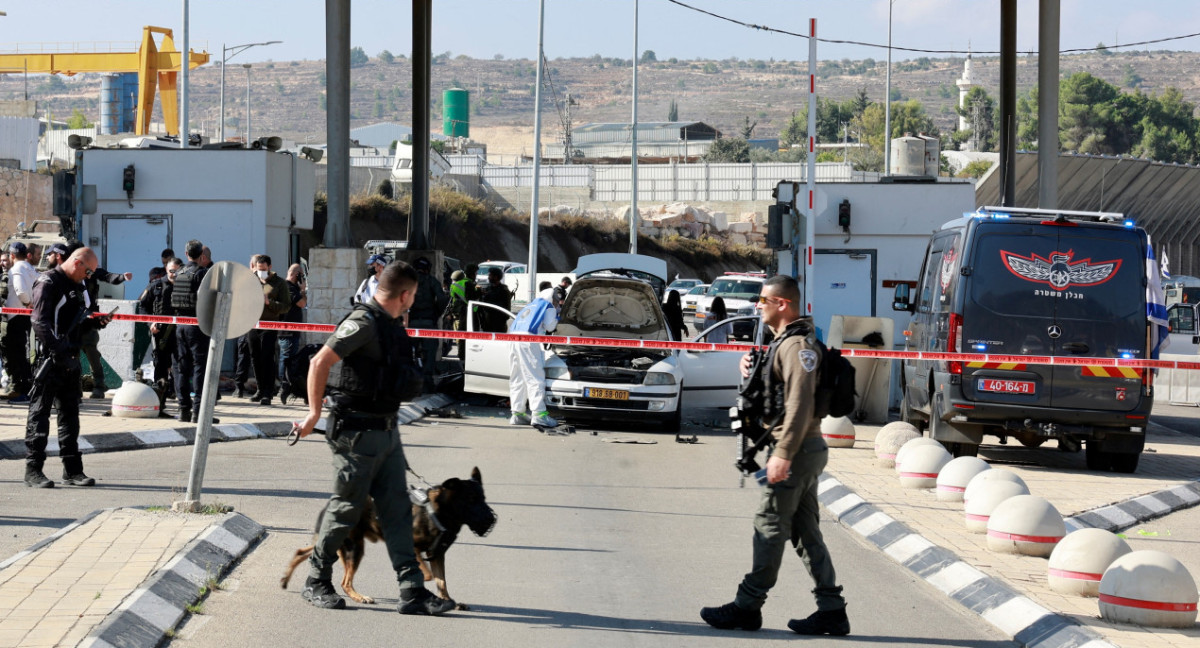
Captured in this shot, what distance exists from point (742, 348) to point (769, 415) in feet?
28.4

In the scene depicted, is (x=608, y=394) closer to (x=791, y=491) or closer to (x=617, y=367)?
(x=617, y=367)

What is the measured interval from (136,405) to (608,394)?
17.4 feet

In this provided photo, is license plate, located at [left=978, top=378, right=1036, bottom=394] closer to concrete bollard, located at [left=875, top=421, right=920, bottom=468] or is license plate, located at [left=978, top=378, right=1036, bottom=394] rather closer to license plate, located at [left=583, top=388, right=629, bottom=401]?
concrete bollard, located at [left=875, top=421, right=920, bottom=468]

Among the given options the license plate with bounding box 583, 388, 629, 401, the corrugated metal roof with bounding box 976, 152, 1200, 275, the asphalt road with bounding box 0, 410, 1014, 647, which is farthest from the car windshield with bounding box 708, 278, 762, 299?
the asphalt road with bounding box 0, 410, 1014, 647

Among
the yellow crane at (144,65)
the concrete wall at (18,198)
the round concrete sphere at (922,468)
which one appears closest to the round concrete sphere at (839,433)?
the round concrete sphere at (922,468)

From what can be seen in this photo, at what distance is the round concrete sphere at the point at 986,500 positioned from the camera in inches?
368

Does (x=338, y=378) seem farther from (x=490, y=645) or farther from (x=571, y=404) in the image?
(x=571, y=404)

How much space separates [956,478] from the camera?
10742mm

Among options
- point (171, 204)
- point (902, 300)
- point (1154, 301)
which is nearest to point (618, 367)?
point (902, 300)

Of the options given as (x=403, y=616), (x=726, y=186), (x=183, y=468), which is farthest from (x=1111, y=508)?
(x=726, y=186)

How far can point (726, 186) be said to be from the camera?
83125 millimetres

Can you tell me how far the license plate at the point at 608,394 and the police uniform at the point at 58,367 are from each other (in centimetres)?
678

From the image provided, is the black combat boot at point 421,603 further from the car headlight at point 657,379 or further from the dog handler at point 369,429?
the car headlight at point 657,379

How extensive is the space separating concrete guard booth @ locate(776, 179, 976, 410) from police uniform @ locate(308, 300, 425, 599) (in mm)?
14918
